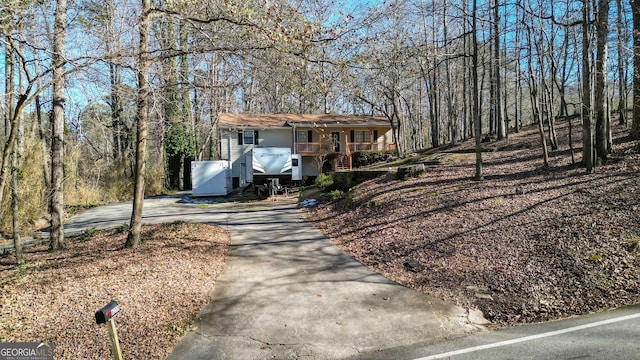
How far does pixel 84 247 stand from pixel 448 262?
27.7ft

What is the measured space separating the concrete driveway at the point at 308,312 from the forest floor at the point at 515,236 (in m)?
0.60

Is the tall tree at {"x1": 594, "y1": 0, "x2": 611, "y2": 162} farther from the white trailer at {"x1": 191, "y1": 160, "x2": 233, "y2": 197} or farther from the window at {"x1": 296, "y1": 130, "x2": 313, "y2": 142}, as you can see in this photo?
the window at {"x1": 296, "y1": 130, "x2": 313, "y2": 142}

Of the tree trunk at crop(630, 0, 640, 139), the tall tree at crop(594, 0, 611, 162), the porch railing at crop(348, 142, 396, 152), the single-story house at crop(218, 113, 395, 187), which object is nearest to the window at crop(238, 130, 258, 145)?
the single-story house at crop(218, 113, 395, 187)

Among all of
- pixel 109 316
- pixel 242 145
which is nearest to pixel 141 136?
pixel 109 316

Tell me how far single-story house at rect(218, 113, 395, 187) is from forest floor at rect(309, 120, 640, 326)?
1497 centimetres

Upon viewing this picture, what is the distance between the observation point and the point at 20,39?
503 centimetres

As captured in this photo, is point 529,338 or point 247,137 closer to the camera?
point 529,338

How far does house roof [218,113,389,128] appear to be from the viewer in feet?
85.1

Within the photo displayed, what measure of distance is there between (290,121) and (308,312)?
22465 millimetres

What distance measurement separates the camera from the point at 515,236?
705 cm

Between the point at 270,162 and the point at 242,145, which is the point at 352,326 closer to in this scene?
the point at 270,162

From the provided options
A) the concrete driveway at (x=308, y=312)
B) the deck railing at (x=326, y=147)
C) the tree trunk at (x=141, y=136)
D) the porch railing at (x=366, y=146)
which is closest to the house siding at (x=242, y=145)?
the deck railing at (x=326, y=147)

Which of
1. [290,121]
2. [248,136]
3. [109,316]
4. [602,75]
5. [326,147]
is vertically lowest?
[109,316]

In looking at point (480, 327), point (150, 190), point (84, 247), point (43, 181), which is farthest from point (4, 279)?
point (150, 190)
